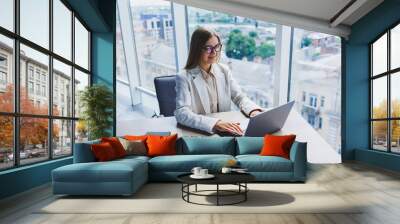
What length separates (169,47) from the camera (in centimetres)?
956

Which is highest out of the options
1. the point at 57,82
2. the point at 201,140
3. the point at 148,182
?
the point at 57,82

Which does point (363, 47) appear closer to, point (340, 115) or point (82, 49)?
point (340, 115)

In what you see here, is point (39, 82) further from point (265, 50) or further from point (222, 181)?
point (265, 50)

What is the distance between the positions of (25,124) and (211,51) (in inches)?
196

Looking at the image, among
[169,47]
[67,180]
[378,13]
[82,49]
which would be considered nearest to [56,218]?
[67,180]

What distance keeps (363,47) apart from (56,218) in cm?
839

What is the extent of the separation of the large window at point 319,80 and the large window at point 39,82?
534 centimetres

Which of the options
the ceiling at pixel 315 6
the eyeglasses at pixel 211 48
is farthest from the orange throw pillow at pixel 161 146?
the ceiling at pixel 315 6

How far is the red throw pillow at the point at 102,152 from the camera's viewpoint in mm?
5730

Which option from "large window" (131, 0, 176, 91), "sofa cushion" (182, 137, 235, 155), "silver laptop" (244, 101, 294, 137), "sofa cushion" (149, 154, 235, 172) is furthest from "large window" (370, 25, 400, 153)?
"large window" (131, 0, 176, 91)

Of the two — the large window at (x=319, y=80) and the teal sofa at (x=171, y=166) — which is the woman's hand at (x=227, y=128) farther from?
the teal sofa at (x=171, y=166)

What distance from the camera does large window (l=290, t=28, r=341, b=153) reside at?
9.91 m

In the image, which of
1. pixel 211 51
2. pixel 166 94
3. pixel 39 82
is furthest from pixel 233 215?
pixel 211 51

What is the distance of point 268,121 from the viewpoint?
30.9 ft
